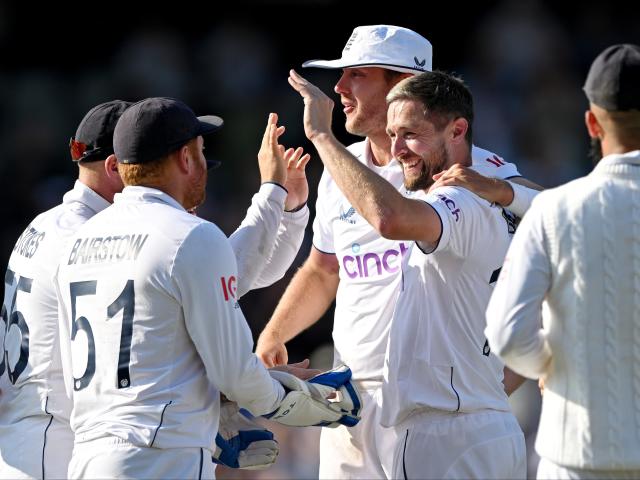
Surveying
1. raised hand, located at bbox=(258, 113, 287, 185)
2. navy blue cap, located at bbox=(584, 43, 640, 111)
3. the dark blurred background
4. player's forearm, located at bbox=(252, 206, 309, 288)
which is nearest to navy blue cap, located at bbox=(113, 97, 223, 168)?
raised hand, located at bbox=(258, 113, 287, 185)

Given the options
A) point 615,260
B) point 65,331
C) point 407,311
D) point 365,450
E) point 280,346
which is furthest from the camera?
point 280,346

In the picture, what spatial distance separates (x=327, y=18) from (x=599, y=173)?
309 inches

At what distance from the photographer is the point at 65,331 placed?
4.23m

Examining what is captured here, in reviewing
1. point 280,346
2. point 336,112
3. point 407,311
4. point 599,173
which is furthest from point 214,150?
point 599,173

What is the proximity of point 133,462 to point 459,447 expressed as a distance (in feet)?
4.24

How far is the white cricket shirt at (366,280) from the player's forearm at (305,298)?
36 centimetres

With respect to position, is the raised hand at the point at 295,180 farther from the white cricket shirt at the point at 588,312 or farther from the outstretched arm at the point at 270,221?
the white cricket shirt at the point at 588,312

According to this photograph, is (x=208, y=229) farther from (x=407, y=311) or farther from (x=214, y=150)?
(x=214, y=150)

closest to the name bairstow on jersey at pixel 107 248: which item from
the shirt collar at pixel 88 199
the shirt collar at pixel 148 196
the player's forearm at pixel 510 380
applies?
the shirt collar at pixel 148 196

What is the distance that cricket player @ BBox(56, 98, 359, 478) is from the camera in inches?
153

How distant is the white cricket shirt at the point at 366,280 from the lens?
483cm

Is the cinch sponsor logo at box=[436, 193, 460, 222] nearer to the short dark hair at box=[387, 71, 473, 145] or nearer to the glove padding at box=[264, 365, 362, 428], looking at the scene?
the short dark hair at box=[387, 71, 473, 145]

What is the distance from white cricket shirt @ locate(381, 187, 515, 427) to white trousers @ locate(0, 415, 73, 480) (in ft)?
4.14

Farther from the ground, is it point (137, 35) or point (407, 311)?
point (137, 35)
